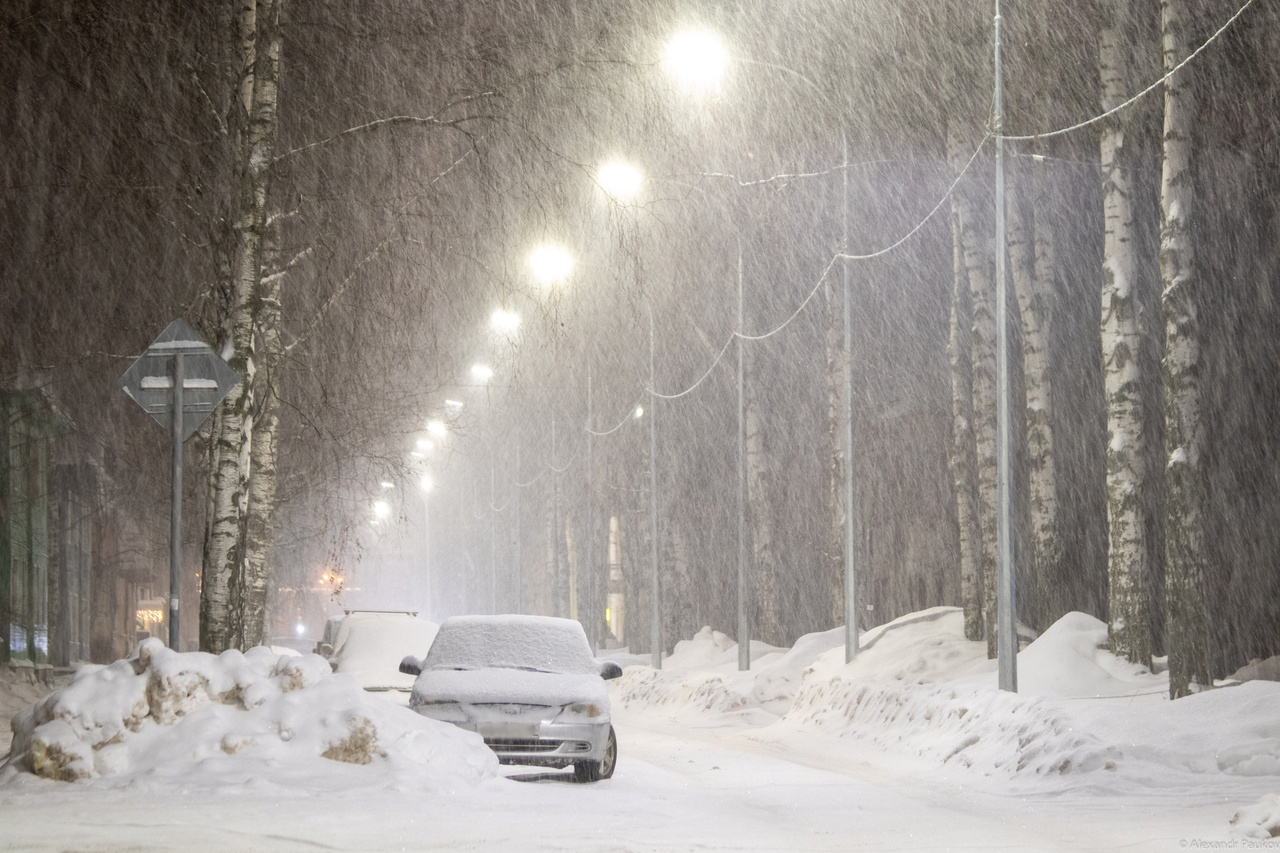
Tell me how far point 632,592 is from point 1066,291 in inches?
1023

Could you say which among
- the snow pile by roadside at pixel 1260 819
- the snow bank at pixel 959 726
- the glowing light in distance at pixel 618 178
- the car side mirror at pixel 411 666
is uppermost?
the glowing light in distance at pixel 618 178

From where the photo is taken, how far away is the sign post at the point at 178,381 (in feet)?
38.3

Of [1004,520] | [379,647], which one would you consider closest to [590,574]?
[379,647]

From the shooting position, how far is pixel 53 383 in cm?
3061

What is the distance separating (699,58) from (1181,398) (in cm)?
755

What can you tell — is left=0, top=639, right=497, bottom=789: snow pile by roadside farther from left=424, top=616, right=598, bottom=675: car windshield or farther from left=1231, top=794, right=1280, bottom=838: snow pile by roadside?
left=1231, top=794, right=1280, bottom=838: snow pile by roadside

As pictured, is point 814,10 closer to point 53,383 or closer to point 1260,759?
point 53,383

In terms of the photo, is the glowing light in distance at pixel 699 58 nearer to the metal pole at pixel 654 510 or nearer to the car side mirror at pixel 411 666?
the car side mirror at pixel 411 666

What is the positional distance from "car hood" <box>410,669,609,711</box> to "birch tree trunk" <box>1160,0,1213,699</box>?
659cm

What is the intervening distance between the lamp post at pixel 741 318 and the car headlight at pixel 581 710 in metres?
9.44

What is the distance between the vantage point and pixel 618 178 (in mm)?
18812

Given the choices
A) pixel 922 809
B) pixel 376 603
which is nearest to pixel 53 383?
pixel 922 809

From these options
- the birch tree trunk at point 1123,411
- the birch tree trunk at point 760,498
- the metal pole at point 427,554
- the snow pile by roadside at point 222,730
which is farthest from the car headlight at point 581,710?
the metal pole at point 427,554

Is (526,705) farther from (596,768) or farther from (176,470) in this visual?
(176,470)
